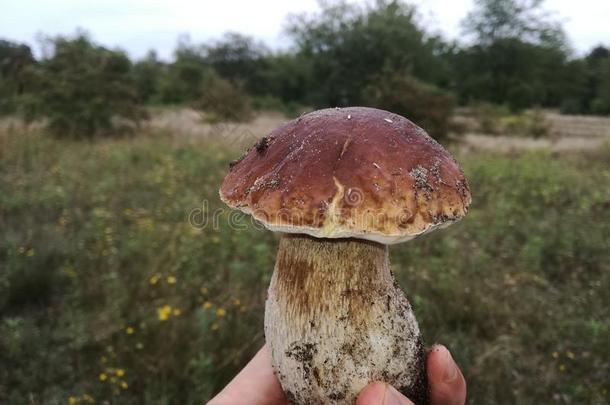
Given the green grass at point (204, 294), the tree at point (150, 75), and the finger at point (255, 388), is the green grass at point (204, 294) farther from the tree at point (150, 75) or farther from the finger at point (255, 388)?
the tree at point (150, 75)

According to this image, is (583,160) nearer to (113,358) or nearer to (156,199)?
(156,199)

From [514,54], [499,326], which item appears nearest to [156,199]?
[499,326]

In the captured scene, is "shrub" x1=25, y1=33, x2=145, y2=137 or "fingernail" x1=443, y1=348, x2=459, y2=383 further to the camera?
"shrub" x1=25, y1=33, x2=145, y2=137

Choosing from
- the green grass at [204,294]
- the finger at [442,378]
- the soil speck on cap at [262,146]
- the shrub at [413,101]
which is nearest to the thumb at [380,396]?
the finger at [442,378]

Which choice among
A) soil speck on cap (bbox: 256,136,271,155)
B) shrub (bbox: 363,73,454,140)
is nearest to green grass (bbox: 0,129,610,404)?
soil speck on cap (bbox: 256,136,271,155)

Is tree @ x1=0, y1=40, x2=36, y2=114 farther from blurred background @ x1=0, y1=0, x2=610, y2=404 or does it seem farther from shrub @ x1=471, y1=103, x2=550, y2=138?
shrub @ x1=471, y1=103, x2=550, y2=138

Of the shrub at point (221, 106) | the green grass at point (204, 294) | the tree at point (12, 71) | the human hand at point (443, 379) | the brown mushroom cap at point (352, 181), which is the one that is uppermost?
the tree at point (12, 71)

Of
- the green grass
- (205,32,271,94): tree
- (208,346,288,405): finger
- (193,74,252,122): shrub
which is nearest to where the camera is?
(208,346,288,405): finger
